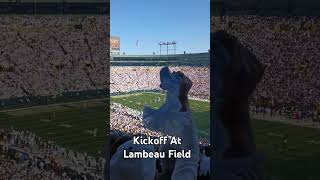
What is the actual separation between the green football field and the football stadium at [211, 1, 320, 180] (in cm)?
3

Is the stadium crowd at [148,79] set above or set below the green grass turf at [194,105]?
above

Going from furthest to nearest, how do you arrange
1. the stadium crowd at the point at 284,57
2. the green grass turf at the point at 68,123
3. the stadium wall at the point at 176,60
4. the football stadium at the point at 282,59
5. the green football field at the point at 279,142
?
the stadium crowd at the point at 284,57, the football stadium at the point at 282,59, the green grass turf at the point at 68,123, the stadium wall at the point at 176,60, the green football field at the point at 279,142

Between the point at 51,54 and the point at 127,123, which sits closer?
the point at 127,123

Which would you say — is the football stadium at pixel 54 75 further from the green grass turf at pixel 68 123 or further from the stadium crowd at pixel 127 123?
the stadium crowd at pixel 127 123

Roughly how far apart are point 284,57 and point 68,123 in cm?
772

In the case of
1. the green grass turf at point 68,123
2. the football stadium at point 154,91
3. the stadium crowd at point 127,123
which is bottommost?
the green grass turf at point 68,123

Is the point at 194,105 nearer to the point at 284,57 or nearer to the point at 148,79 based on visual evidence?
the point at 148,79

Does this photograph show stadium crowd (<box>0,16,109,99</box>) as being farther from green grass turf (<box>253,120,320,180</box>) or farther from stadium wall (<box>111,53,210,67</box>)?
stadium wall (<box>111,53,210,67</box>)

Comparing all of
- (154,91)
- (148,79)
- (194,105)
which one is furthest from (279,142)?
(154,91)

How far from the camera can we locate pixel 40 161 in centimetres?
1239

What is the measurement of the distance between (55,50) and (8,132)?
254 inches

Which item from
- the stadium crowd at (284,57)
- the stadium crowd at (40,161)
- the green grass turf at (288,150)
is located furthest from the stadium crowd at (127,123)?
the stadium crowd at (284,57)

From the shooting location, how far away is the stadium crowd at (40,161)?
11.4m

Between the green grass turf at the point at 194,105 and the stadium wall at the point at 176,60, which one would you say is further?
the stadium wall at the point at 176,60
